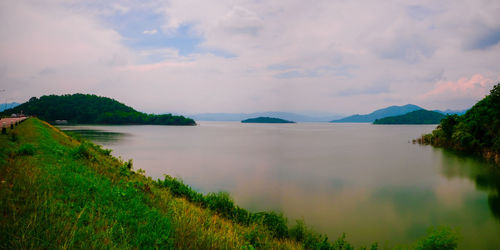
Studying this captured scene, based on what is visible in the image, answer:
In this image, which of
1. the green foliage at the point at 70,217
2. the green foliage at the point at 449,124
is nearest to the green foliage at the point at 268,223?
the green foliage at the point at 70,217

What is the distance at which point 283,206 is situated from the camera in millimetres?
13617

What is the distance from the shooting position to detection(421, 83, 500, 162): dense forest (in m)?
25.7

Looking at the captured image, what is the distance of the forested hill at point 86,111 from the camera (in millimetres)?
118387

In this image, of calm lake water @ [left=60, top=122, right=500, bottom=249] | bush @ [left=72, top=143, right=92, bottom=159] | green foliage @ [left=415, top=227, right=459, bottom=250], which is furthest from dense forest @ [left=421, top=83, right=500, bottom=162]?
bush @ [left=72, top=143, right=92, bottom=159]

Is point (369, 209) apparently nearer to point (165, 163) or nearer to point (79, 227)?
point (79, 227)

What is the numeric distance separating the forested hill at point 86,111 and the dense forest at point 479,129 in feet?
435

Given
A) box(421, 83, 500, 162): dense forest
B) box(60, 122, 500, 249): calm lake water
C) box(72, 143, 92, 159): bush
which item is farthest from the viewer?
box(421, 83, 500, 162): dense forest

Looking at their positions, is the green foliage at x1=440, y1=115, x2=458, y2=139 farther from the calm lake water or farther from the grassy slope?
the grassy slope

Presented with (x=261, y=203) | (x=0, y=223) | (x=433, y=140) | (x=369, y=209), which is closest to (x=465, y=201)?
(x=369, y=209)

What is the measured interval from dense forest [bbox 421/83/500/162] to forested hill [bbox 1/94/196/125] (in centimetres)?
13262

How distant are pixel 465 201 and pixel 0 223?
2194 centimetres

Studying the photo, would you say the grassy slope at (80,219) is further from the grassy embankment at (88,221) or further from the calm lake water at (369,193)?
the calm lake water at (369,193)

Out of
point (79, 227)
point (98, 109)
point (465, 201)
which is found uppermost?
point (98, 109)

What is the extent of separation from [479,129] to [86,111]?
6298 inches
